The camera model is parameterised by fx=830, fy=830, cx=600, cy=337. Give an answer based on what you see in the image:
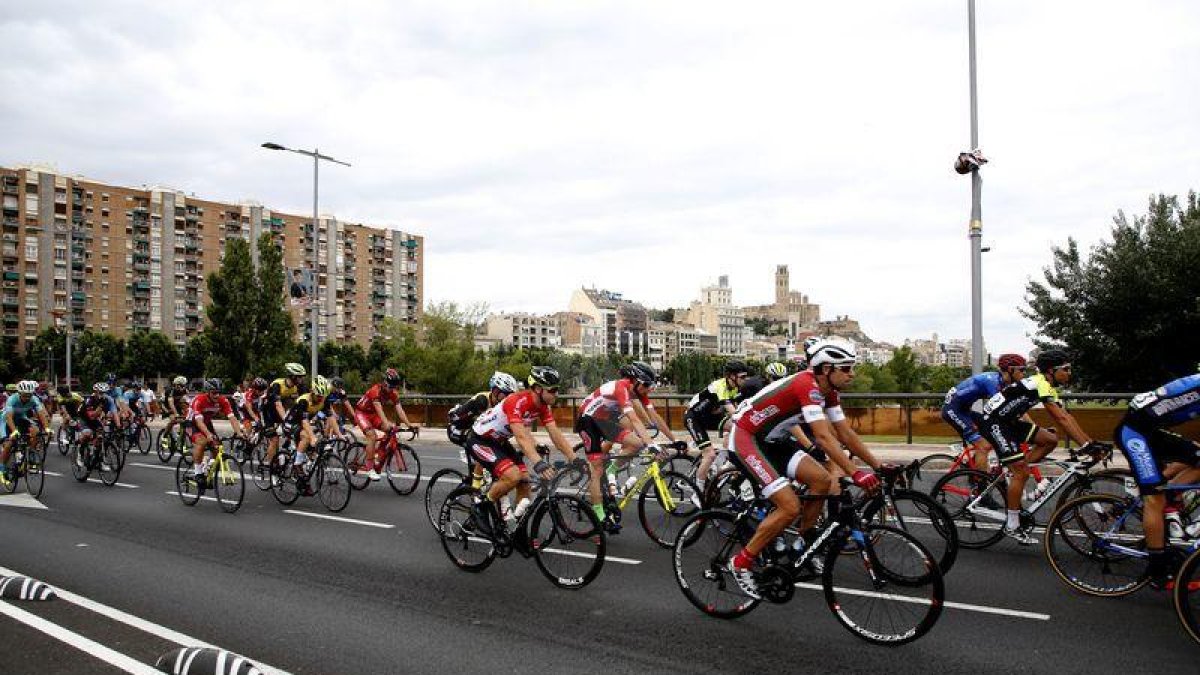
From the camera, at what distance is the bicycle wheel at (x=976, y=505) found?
26.4ft

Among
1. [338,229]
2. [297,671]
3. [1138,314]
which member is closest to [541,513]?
[297,671]

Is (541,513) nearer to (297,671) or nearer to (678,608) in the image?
(678,608)

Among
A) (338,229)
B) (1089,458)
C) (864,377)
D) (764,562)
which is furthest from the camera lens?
(338,229)

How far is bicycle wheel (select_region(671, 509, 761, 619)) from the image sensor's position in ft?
19.5

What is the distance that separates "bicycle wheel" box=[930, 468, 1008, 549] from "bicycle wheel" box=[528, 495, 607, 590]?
3573 mm

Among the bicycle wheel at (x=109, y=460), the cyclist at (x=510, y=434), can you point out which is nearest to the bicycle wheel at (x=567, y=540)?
the cyclist at (x=510, y=434)

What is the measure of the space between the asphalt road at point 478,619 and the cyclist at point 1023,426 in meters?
0.49

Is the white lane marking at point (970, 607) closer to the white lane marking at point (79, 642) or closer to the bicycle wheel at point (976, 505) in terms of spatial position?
the bicycle wheel at point (976, 505)

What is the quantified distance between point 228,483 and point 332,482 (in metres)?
1.56

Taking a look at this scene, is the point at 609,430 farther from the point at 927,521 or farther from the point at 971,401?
the point at 971,401

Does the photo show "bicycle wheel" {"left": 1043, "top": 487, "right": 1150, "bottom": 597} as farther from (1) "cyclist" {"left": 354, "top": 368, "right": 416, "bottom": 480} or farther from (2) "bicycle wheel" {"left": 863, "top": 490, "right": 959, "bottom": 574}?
(1) "cyclist" {"left": 354, "top": 368, "right": 416, "bottom": 480}

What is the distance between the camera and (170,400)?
750 inches

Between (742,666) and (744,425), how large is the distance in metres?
1.76

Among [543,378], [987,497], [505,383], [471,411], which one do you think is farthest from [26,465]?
[987,497]
